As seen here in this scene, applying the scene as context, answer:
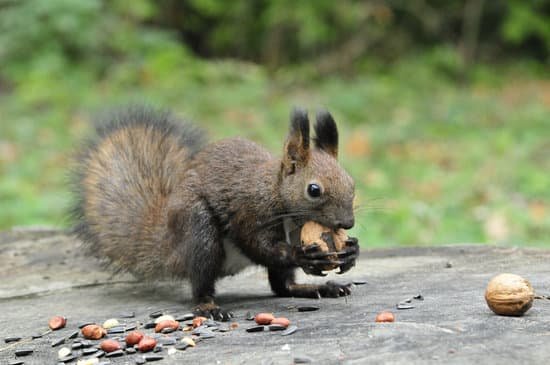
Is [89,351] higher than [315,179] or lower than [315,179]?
lower

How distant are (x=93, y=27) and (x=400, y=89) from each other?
403 centimetres

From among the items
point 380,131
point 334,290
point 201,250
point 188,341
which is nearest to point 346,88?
point 380,131

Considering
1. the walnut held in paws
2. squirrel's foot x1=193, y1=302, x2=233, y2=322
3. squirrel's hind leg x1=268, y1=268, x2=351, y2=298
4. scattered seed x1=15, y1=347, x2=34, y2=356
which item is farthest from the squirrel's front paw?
scattered seed x1=15, y1=347, x2=34, y2=356

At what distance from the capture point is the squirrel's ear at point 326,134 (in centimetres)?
338

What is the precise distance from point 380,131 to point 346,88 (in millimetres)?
2002

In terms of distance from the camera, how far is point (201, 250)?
11.2 feet

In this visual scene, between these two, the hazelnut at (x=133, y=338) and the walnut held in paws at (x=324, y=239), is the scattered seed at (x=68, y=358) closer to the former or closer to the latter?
the hazelnut at (x=133, y=338)

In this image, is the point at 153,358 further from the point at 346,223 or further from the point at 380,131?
the point at 380,131

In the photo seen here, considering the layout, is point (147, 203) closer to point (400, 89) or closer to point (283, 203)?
point (283, 203)

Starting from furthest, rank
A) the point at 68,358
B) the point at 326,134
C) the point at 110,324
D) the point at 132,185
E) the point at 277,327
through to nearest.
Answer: the point at 132,185 < the point at 326,134 < the point at 110,324 < the point at 277,327 < the point at 68,358

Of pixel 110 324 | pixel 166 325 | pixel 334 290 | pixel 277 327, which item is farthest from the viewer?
pixel 334 290

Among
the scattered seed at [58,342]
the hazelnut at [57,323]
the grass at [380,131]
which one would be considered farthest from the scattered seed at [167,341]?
the grass at [380,131]

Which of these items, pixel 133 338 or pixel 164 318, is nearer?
pixel 133 338

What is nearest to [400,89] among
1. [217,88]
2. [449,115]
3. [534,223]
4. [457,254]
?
[449,115]
